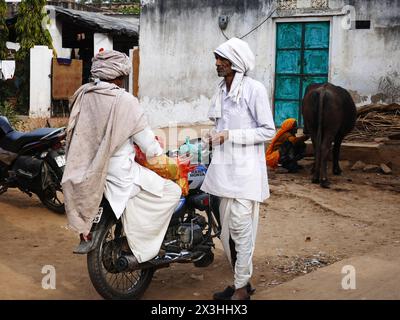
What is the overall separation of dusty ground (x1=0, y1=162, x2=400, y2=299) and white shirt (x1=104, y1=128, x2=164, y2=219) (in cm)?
83

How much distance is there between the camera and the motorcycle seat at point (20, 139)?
670 centimetres

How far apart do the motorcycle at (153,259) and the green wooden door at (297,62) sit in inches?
307

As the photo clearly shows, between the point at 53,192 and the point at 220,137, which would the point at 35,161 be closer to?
the point at 53,192

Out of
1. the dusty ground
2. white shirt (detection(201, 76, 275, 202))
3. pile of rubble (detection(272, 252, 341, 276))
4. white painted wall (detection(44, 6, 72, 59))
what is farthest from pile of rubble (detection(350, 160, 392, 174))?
white painted wall (detection(44, 6, 72, 59))

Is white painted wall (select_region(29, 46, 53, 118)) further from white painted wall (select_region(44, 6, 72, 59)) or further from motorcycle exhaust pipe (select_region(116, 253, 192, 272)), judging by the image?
motorcycle exhaust pipe (select_region(116, 253, 192, 272))

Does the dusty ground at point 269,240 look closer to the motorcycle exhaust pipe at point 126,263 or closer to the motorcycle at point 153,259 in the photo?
the motorcycle at point 153,259

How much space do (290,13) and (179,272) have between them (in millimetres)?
8117

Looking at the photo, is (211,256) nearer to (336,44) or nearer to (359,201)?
(359,201)

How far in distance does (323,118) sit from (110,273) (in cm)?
502

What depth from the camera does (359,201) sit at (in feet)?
25.3

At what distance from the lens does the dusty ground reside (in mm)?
4789

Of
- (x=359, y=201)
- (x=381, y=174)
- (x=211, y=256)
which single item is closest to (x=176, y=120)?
(x=381, y=174)

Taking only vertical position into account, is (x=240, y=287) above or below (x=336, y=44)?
below

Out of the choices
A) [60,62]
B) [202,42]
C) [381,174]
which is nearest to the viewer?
[381,174]
